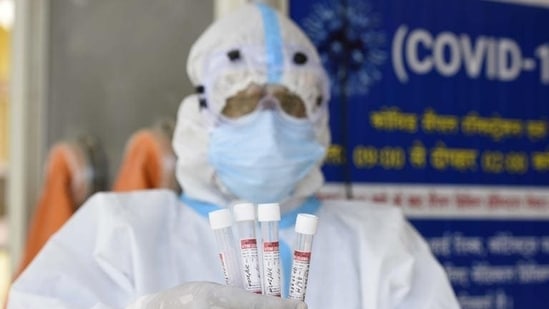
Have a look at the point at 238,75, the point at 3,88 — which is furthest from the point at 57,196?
the point at 3,88

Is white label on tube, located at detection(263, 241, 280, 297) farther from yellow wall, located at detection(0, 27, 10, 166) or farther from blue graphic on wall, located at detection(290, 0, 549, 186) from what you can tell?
yellow wall, located at detection(0, 27, 10, 166)

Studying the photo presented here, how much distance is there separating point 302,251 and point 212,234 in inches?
12.8

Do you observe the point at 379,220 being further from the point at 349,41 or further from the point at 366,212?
the point at 349,41

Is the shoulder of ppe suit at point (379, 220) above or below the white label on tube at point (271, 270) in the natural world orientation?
below

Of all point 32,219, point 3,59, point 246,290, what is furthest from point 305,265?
point 3,59

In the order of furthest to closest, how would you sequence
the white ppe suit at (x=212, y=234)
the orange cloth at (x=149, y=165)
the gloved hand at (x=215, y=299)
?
the orange cloth at (x=149, y=165) → the white ppe suit at (x=212, y=234) → the gloved hand at (x=215, y=299)

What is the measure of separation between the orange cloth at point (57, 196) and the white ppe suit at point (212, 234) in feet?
1.54

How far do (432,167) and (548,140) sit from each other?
0.35 m

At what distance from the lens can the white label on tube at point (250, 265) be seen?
3.12ft

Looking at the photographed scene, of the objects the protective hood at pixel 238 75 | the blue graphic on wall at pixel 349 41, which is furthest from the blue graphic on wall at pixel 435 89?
the protective hood at pixel 238 75

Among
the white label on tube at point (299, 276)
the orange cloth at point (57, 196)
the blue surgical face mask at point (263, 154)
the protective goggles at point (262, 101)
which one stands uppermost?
the protective goggles at point (262, 101)

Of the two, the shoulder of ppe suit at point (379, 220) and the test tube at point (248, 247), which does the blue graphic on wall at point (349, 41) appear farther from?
the test tube at point (248, 247)

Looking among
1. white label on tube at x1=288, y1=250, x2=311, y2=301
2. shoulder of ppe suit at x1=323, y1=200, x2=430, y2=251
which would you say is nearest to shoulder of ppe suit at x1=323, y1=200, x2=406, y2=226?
shoulder of ppe suit at x1=323, y1=200, x2=430, y2=251

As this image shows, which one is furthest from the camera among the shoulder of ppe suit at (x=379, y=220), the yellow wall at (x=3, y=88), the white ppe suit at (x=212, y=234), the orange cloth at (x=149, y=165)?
the yellow wall at (x=3, y=88)
